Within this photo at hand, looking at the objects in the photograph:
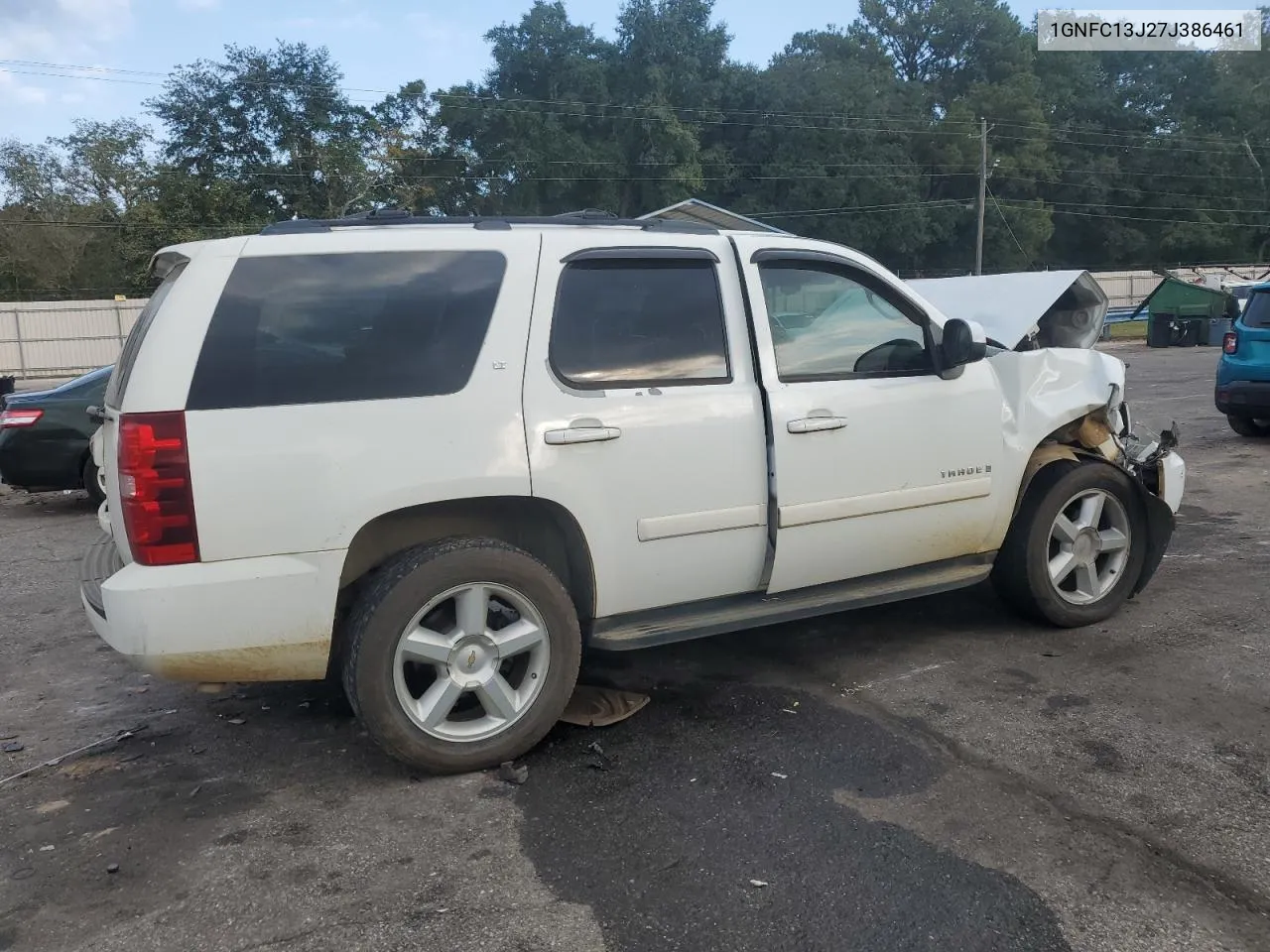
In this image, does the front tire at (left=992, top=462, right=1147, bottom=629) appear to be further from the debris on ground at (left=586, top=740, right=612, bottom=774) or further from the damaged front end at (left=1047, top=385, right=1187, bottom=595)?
the debris on ground at (left=586, top=740, right=612, bottom=774)

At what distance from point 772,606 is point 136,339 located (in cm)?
268

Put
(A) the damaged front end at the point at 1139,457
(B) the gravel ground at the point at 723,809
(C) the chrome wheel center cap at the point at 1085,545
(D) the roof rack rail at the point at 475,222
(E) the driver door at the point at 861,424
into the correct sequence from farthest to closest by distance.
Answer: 1. (A) the damaged front end at the point at 1139,457
2. (C) the chrome wheel center cap at the point at 1085,545
3. (E) the driver door at the point at 861,424
4. (D) the roof rack rail at the point at 475,222
5. (B) the gravel ground at the point at 723,809

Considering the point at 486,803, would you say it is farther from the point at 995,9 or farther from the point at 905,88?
the point at 995,9

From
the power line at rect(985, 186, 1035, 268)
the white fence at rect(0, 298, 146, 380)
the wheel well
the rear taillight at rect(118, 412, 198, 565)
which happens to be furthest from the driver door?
the power line at rect(985, 186, 1035, 268)

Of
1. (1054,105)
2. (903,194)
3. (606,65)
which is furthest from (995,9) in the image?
(606,65)

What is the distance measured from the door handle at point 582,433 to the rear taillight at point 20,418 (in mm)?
7119

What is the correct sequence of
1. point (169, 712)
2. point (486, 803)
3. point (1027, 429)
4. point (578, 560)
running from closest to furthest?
point (486, 803) → point (578, 560) → point (169, 712) → point (1027, 429)

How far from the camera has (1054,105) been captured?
7306 centimetres

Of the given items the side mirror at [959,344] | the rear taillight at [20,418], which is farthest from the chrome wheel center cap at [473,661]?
the rear taillight at [20,418]

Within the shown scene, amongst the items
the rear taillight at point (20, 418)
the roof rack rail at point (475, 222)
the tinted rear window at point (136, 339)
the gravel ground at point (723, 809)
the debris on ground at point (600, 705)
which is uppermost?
the roof rack rail at point (475, 222)

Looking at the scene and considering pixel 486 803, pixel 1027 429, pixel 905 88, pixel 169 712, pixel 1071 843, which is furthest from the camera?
pixel 905 88

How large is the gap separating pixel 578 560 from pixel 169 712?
77.7 inches

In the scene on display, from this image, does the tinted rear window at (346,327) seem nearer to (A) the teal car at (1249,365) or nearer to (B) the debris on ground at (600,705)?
(B) the debris on ground at (600,705)

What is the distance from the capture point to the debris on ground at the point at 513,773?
366cm
